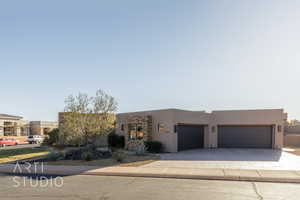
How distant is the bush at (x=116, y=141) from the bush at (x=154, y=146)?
14.1 feet

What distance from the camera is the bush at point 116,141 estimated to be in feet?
68.8

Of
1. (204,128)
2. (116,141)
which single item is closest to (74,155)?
(116,141)

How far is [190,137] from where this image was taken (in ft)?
65.3

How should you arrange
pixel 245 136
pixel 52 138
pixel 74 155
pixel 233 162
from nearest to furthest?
pixel 233 162, pixel 74 155, pixel 245 136, pixel 52 138

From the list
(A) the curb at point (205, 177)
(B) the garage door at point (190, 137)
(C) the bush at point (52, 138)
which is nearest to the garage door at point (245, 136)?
(B) the garage door at point (190, 137)

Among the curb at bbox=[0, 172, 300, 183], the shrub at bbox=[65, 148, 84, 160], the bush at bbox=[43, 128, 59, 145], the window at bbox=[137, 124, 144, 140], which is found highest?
the window at bbox=[137, 124, 144, 140]

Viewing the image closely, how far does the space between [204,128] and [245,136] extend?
13.6 feet

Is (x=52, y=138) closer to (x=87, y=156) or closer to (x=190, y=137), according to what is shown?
(x=87, y=156)

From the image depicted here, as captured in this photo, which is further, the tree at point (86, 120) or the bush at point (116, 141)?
the bush at point (116, 141)

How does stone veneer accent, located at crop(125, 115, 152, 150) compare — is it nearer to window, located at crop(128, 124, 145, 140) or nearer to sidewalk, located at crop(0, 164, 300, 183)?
window, located at crop(128, 124, 145, 140)

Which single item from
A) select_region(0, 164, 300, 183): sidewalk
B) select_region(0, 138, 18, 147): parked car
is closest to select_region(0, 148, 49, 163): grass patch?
select_region(0, 164, 300, 183): sidewalk

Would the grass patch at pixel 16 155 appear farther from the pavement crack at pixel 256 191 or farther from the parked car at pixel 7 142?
the pavement crack at pixel 256 191

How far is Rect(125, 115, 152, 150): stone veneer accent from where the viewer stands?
18484mm

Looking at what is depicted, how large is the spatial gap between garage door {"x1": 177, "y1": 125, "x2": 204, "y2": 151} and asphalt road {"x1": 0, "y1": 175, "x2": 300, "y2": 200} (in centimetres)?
1038
